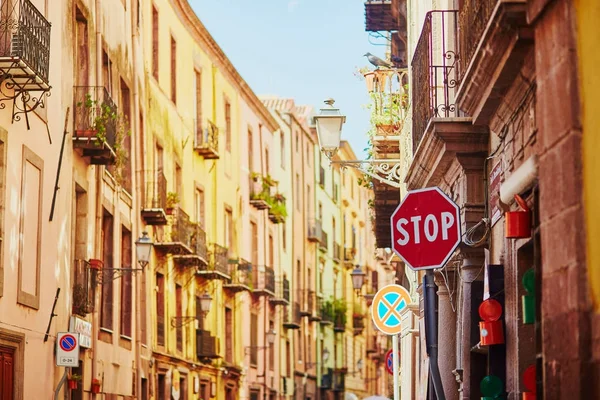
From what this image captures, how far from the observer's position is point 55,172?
22.9 m

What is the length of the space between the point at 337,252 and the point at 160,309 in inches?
1443

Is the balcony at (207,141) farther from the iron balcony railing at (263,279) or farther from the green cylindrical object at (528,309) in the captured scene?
the green cylindrical object at (528,309)

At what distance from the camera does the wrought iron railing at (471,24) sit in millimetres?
11172

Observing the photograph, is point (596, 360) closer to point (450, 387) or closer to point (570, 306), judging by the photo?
point (570, 306)

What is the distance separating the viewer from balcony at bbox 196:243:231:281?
38031mm

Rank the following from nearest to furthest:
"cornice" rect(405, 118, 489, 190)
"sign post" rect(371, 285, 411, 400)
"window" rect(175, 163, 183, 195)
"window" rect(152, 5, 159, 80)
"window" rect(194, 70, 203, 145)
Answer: "cornice" rect(405, 118, 489, 190) < "sign post" rect(371, 285, 411, 400) < "window" rect(152, 5, 159, 80) < "window" rect(175, 163, 183, 195) < "window" rect(194, 70, 203, 145)

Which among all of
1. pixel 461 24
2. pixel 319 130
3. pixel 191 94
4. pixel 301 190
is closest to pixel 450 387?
pixel 461 24

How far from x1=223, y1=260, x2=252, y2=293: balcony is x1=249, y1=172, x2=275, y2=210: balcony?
3.59 m

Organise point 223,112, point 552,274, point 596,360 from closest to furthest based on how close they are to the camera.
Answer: point 596,360
point 552,274
point 223,112

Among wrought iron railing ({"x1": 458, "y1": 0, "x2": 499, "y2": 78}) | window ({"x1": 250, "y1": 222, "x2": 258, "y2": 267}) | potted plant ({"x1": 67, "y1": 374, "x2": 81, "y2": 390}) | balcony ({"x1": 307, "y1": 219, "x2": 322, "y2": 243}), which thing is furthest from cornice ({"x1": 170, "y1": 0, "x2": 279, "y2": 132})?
wrought iron railing ({"x1": 458, "y1": 0, "x2": 499, "y2": 78})

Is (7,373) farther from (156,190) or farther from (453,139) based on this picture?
(156,190)

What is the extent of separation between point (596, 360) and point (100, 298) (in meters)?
20.1

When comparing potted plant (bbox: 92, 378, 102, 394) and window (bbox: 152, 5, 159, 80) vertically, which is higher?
window (bbox: 152, 5, 159, 80)

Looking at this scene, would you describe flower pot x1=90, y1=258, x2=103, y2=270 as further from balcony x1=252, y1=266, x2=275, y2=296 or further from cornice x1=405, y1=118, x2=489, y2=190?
balcony x1=252, y1=266, x2=275, y2=296
